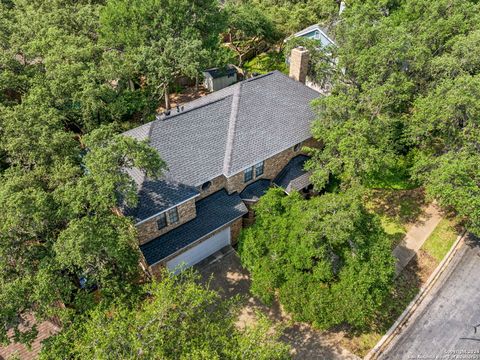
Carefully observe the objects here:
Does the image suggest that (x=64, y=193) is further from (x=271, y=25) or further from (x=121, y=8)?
(x=271, y=25)

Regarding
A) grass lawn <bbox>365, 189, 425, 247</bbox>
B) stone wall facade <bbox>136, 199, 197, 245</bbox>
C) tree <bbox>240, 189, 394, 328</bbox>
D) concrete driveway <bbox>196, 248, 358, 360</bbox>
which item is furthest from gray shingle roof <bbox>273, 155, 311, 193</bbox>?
stone wall facade <bbox>136, 199, 197, 245</bbox>

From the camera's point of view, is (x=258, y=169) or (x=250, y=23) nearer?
(x=258, y=169)

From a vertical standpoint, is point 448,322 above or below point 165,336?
below

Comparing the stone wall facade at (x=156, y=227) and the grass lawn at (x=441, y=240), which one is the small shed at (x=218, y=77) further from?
the grass lawn at (x=441, y=240)

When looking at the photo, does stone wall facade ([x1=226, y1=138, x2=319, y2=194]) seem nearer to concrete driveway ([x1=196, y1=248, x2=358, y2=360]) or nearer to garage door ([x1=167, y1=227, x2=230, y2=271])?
garage door ([x1=167, y1=227, x2=230, y2=271])

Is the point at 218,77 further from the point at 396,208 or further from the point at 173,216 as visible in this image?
the point at 396,208

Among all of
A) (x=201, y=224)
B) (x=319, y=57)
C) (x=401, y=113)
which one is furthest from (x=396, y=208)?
(x=201, y=224)
